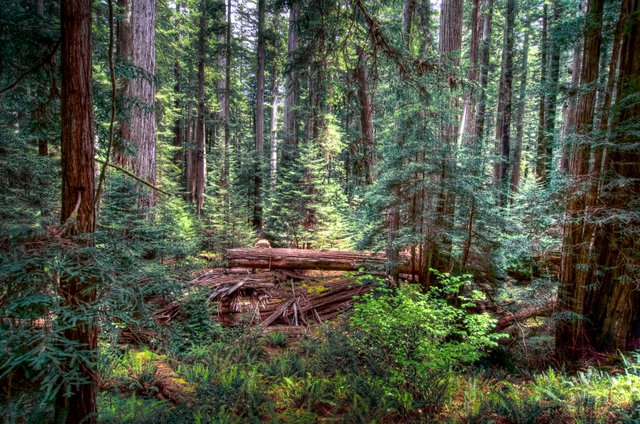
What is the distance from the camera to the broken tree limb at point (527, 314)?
17.3 ft

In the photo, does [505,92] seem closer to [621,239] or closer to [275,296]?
[621,239]

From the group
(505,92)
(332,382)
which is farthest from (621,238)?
(505,92)

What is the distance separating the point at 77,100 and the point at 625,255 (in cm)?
679

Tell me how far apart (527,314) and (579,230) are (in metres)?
1.70

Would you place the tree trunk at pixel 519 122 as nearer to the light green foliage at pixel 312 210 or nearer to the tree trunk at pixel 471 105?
the tree trunk at pixel 471 105

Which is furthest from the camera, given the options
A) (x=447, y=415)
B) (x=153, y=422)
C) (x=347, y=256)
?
(x=347, y=256)

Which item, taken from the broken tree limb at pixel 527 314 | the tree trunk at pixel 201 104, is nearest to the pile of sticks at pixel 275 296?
the broken tree limb at pixel 527 314

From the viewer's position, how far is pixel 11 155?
19.3 ft

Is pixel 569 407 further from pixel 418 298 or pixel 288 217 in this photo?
pixel 288 217

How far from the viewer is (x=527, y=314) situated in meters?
5.60

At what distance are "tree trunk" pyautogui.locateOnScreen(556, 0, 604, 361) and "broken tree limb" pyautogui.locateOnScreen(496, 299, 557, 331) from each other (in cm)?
26

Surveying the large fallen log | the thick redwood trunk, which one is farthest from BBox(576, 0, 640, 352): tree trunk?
Result: the large fallen log

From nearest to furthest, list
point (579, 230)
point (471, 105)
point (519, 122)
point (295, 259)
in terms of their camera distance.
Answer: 1. point (579, 230)
2. point (471, 105)
3. point (295, 259)
4. point (519, 122)

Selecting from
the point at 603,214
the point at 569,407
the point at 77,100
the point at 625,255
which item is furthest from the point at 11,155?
the point at 625,255
